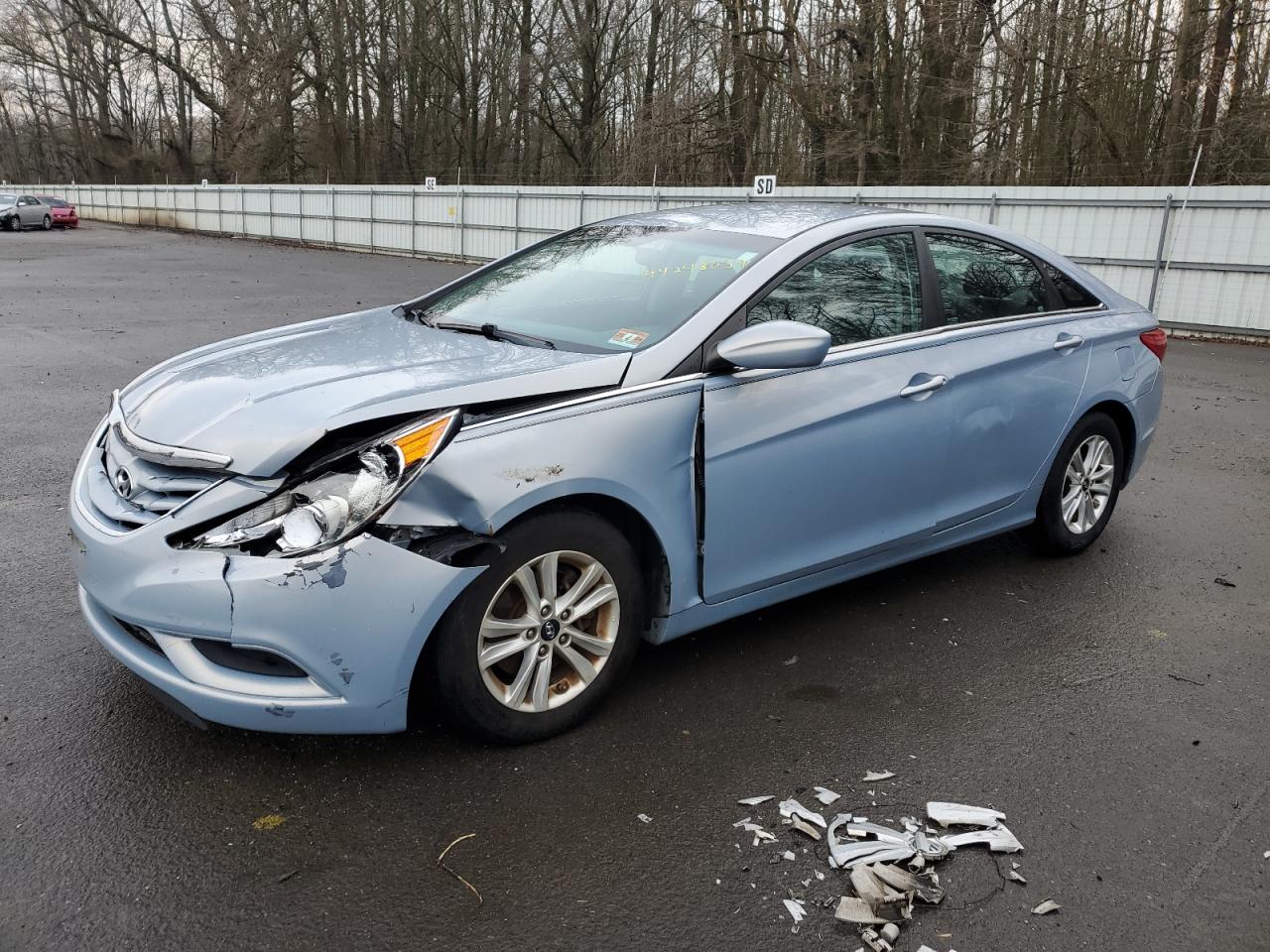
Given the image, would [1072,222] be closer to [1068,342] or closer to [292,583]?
[1068,342]

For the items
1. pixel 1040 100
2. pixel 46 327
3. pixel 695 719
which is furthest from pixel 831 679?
pixel 1040 100

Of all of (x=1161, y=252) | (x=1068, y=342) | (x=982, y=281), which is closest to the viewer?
(x=982, y=281)

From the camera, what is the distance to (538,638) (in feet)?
10.1

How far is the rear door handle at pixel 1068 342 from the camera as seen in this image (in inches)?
184

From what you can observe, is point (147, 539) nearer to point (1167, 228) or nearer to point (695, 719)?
point (695, 719)

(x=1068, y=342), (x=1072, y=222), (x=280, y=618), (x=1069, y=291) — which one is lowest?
(x=280, y=618)

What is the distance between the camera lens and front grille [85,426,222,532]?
288cm

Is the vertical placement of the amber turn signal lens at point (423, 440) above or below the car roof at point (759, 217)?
below

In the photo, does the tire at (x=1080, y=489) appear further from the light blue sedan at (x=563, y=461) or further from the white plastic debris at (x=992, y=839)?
the white plastic debris at (x=992, y=839)

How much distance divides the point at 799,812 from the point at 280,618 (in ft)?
4.88

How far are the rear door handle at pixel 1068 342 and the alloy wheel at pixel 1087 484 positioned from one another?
1.58ft

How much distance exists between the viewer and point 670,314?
3.58 m

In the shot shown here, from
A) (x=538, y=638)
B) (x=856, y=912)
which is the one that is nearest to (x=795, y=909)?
(x=856, y=912)

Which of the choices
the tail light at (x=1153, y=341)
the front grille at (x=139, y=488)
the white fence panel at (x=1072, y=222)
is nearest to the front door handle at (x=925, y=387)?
the tail light at (x=1153, y=341)
